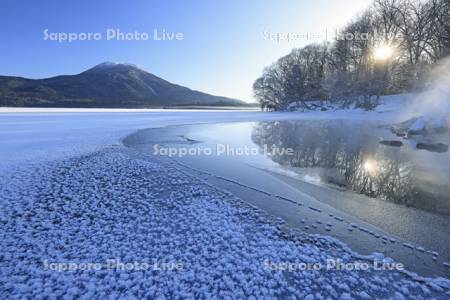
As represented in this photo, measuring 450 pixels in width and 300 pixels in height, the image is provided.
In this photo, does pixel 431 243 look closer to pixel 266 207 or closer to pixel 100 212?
pixel 266 207

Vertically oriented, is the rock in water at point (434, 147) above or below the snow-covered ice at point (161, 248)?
above

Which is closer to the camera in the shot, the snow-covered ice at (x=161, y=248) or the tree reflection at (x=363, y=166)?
the snow-covered ice at (x=161, y=248)

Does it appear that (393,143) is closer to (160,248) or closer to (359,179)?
(359,179)

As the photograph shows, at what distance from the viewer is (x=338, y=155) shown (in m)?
10.1

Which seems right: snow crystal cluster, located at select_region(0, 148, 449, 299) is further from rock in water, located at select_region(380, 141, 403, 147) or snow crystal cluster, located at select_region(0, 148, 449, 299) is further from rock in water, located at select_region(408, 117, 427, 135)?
rock in water, located at select_region(408, 117, 427, 135)

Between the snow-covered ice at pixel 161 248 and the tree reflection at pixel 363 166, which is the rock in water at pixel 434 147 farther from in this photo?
the snow-covered ice at pixel 161 248

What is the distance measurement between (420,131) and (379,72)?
27713 mm

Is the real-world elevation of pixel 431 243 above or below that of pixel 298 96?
below

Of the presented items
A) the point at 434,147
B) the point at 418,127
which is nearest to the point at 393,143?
the point at 434,147

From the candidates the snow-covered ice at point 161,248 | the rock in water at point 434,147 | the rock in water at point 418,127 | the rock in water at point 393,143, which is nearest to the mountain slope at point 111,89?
the rock in water at point 418,127

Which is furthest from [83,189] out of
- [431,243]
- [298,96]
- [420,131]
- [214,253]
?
[298,96]

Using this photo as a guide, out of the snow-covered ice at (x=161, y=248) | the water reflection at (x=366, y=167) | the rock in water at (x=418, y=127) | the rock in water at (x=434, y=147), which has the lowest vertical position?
the snow-covered ice at (x=161, y=248)

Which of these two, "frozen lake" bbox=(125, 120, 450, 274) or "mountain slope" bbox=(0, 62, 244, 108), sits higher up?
"mountain slope" bbox=(0, 62, 244, 108)

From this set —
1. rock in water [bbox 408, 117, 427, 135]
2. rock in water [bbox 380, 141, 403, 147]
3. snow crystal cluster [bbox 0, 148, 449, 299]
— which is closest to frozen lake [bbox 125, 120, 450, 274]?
rock in water [bbox 380, 141, 403, 147]
